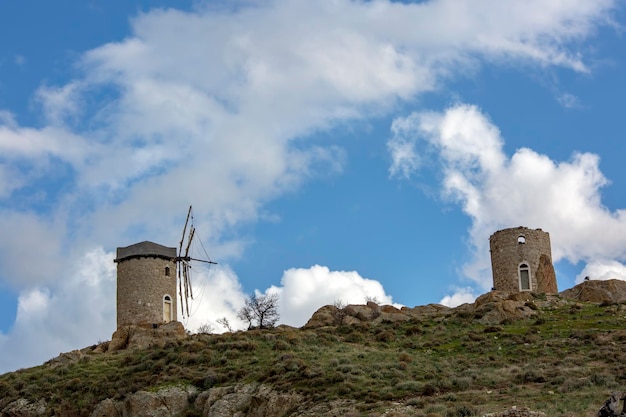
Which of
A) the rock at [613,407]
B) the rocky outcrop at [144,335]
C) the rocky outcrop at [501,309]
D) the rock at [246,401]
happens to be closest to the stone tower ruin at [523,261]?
the rocky outcrop at [501,309]

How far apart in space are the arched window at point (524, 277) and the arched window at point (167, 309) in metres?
21.6

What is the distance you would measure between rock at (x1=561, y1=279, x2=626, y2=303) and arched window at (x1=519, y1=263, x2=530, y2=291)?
2.22 metres

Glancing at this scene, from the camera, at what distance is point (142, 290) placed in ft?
176

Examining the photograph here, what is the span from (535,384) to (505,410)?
20.0ft

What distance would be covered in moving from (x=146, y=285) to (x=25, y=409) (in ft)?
45.8

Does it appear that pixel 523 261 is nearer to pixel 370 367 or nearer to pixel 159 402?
pixel 370 367

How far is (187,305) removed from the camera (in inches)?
2261

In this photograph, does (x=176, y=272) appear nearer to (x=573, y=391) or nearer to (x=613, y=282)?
(x=613, y=282)

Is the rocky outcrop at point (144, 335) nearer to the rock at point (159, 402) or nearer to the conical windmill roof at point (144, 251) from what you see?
the conical windmill roof at point (144, 251)

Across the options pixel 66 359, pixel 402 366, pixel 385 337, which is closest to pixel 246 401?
pixel 402 366

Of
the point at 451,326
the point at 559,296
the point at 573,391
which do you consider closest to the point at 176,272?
the point at 451,326

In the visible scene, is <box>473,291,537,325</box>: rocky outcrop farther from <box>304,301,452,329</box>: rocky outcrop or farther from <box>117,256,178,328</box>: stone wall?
<box>117,256,178,328</box>: stone wall

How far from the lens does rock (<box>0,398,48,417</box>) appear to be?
40.7 meters

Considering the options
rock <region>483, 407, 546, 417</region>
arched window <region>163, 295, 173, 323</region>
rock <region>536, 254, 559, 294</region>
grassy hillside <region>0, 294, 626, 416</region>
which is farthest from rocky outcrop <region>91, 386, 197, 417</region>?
rock <region>536, 254, 559, 294</region>
